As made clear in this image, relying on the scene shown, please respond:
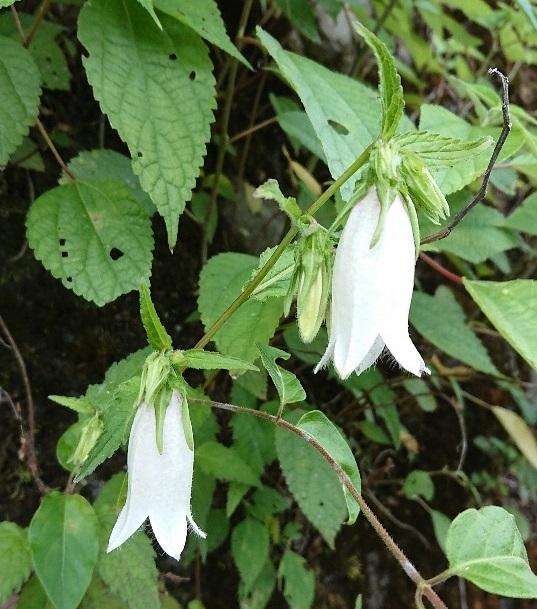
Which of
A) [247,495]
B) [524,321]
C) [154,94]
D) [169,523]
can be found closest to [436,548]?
[247,495]

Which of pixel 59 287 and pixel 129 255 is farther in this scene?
pixel 59 287

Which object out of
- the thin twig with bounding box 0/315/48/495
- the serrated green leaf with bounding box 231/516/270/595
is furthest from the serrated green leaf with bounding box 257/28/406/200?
the serrated green leaf with bounding box 231/516/270/595

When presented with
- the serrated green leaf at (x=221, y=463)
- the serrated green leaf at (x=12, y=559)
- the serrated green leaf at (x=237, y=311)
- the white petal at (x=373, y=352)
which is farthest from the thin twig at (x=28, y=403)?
the white petal at (x=373, y=352)

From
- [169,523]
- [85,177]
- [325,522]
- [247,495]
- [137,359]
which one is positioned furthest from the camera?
[247,495]

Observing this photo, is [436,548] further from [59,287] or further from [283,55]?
[283,55]

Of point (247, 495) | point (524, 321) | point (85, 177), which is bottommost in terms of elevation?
point (247, 495)

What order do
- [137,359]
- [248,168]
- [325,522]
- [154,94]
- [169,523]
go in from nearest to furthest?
[169,523] → [154,94] → [137,359] → [325,522] → [248,168]

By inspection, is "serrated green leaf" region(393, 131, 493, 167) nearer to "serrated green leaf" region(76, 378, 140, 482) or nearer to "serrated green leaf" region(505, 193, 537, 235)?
"serrated green leaf" region(76, 378, 140, 482)
